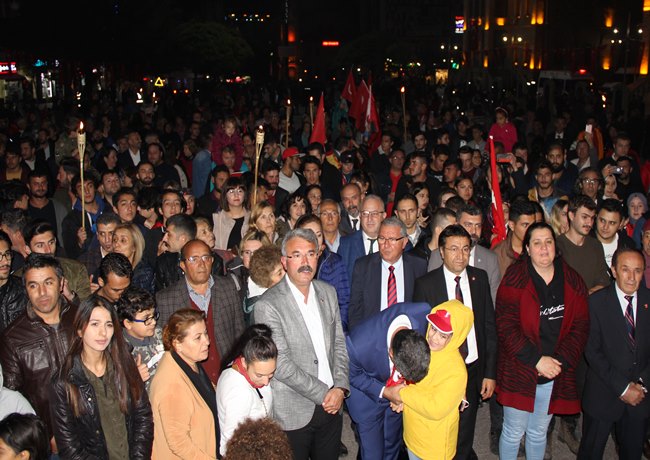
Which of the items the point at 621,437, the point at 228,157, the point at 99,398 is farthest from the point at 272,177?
the point at 99,398

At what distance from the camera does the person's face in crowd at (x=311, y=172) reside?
10.1 meters

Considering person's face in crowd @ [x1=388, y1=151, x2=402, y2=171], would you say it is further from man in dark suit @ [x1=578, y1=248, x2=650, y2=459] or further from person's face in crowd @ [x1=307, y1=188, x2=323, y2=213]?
man in dark suit @ [x1=578, y1=248, x2=650, y2=459]

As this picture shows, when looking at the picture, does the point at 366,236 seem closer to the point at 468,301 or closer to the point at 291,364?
the point at 468,301

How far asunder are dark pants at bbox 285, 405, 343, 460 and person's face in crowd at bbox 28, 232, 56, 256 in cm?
292

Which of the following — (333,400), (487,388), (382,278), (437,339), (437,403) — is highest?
(382,278)

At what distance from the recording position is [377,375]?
516 centimetres

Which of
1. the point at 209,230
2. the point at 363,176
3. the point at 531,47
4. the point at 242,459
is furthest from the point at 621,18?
the point at 242,459

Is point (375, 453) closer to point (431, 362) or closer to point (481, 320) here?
point (431, 362)

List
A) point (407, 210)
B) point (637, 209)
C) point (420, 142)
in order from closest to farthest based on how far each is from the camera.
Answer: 1. point (407, 210)
2. point (637, 209)
3. point (420, 142)

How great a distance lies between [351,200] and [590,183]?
2.99 m

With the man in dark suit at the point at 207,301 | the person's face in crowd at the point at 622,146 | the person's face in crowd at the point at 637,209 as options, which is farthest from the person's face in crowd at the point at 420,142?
the man in dark suit at the point at 207,301

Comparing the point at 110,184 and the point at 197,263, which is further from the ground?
the point at 110,184

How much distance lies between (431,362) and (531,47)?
181 feet

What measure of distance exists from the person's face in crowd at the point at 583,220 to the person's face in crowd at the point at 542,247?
1.23m
